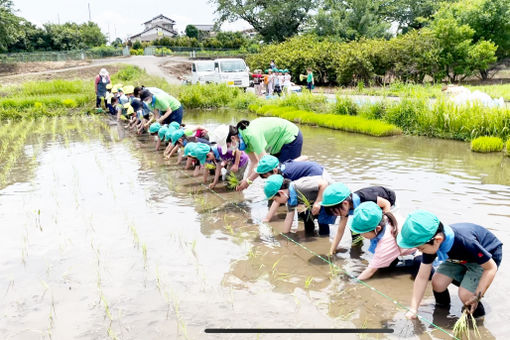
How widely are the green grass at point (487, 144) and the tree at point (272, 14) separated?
33145mm

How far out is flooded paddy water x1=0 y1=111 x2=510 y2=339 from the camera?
11.1 feet

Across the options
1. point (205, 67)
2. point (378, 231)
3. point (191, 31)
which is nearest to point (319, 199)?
point (378, 231)

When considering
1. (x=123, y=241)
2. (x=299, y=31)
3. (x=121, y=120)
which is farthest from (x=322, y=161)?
(x=299, y=31)

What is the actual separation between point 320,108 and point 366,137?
3.17m

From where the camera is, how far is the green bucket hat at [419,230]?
2846 millimetres

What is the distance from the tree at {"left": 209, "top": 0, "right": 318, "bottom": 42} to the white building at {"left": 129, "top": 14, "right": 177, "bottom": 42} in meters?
41.1

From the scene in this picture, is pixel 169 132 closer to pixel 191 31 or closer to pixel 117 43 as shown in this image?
pixel 191 31

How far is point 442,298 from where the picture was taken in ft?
11.0

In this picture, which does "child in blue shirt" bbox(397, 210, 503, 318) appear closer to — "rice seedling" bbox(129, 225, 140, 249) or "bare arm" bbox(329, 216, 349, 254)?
"bare arm" bbox(329, 216, 349, 254)

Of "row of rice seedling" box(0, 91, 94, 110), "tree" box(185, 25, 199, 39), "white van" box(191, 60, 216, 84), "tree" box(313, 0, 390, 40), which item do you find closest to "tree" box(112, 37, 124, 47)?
"tree" box(185, 25, 199, 39)

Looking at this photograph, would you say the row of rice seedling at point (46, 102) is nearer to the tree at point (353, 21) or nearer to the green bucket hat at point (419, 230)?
the green bucket hat at point (419, 230)

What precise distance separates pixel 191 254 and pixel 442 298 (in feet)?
7.73

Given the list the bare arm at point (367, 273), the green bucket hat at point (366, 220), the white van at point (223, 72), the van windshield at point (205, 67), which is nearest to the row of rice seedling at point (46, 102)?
the white van at point (223, 72)

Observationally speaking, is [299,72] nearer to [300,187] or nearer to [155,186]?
[155,186]
